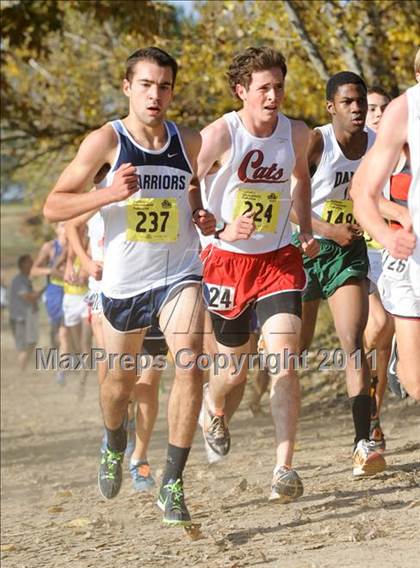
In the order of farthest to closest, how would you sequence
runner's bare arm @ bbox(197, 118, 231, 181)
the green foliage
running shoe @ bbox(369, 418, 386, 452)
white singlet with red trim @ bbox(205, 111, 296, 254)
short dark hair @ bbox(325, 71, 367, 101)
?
the green foliage, running shoe @ bbox(369, 418, 386, 452), short dark hair @ bbox(325, 71, 367, 101), white singlet with red trim @ bbox(205, 111, 296, 254), runner's bare arm @ bbox(197, 118, 231, 181)

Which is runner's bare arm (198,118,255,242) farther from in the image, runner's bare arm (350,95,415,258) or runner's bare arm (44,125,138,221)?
runner's bare arm (350,95,415,258)

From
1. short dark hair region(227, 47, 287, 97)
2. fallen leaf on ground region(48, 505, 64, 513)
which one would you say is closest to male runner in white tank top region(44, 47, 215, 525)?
short dark hair region(227, 47, 287, 97)

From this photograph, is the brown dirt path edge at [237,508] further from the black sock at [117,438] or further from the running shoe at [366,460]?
the black sock at [117,438]

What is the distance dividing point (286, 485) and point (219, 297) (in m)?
1.26

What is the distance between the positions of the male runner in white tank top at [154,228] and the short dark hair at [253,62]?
0.44 metres

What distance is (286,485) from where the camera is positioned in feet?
22.6

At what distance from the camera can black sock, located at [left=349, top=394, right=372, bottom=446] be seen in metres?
7.81

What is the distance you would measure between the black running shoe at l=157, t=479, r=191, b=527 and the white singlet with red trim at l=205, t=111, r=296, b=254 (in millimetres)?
1453

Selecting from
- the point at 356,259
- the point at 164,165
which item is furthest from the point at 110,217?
the point at 356,259

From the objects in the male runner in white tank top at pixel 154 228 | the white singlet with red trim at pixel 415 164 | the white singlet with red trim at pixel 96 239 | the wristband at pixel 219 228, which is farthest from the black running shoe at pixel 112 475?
the white singlet with red trim at pixel 415 164

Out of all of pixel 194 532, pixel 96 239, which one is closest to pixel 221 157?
pixel 194 532

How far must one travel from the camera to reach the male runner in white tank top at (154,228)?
686cm

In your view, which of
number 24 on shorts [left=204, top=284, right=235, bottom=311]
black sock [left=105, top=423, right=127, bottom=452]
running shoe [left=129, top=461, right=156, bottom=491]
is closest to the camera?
number 24 on shorts [left=204, top=284, right=235, bottom=311]

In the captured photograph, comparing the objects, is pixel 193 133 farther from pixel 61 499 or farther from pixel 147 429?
pixel 61 499
